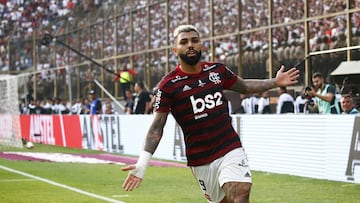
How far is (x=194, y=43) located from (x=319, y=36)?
13.4m

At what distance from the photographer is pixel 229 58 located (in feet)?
79.6

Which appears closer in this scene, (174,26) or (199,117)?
(199,117)

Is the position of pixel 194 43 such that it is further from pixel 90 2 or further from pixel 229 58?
pixel 90 2

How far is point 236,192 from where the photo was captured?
705cm

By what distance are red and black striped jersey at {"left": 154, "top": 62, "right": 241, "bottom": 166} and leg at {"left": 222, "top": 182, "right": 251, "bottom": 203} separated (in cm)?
32

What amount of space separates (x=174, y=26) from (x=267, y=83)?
20.4m

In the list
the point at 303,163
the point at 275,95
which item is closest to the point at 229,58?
the point at 275,95

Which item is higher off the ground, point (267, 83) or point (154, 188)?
point (267, 83)

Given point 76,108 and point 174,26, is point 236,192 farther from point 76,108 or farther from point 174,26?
point 76,108

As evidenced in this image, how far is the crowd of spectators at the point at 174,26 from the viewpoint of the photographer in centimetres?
2041

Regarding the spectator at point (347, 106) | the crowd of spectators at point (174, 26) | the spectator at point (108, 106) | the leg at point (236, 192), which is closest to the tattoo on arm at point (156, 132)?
the leg at point (236, 192)

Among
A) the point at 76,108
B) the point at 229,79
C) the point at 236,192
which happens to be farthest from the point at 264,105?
the point at 236,192

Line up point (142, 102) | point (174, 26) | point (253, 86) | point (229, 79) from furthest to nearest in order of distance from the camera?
point (174, 26) → point (142, 102) → point (253, 86) → point (229, 79)

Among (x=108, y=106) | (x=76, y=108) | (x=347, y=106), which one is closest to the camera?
(x=347, y=106)
